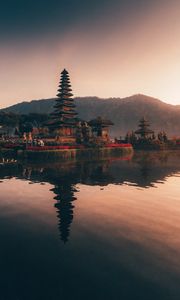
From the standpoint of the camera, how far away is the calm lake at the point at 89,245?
7434mm

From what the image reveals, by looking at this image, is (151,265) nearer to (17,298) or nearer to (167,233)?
(167,233)

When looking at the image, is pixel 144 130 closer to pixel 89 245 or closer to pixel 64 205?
pixel 64 205

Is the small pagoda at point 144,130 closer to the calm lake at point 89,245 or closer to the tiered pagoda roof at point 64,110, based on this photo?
the tiered pagoda roof at point 64,110

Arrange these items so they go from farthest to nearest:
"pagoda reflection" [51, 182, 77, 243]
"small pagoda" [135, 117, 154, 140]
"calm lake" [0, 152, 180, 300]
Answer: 1. "small pagoda" [135, 117, 154, 140]
2. "pagoda reflection" [51, 182, 77, 243]
3. "calm lake" [0, 152, 180, 300]

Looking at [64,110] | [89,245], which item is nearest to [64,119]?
[64,110]

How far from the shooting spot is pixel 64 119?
64.8 m

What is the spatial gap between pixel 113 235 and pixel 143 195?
27.2ft

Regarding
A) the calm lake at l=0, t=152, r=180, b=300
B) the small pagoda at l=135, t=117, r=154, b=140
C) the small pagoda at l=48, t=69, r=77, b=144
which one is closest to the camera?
the calm lake at l=0, t=152, r=180, b=300

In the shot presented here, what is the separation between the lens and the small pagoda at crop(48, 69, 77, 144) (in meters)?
62.7

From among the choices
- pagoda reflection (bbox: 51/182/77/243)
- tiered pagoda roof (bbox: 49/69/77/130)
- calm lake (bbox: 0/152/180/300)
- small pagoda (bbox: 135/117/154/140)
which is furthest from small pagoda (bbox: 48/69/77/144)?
calm lake (bbox: 0/152/180/300)

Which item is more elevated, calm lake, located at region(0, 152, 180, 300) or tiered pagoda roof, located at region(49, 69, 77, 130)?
tiered pagoda roof, located at region(49, 69, 77, 130)

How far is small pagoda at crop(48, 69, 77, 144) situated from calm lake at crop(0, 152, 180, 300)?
43135 millimetres

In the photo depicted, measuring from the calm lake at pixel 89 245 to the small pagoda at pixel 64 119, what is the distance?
43135 mm

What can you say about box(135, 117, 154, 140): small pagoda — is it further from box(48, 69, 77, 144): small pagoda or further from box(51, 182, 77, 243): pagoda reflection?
box(51, 182, 77, 243): pagoda reflection
